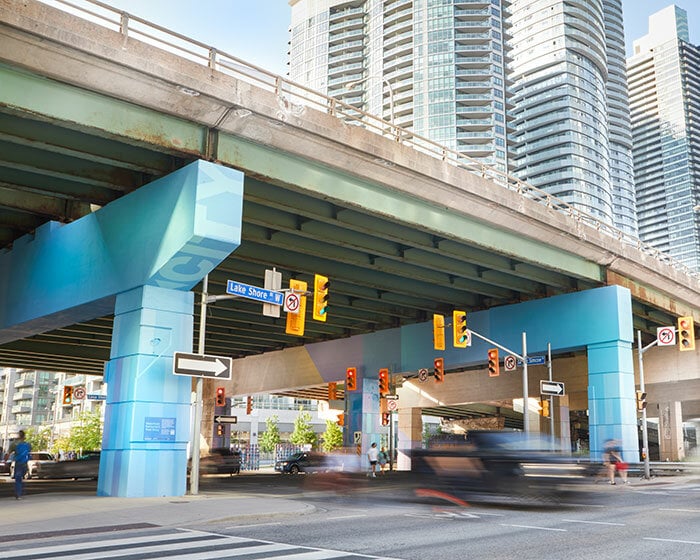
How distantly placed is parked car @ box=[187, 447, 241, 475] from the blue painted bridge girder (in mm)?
24066

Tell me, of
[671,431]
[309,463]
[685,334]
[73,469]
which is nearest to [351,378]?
[309,463]

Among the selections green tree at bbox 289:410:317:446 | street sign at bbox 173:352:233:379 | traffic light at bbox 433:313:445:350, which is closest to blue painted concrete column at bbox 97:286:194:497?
street sign at bbox 173:352:233:379

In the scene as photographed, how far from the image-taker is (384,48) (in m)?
159

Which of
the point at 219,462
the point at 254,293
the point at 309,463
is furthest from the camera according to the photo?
the point at 309,463

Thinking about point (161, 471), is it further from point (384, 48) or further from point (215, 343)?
point (384, 48)

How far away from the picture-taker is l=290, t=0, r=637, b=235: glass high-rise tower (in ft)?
491

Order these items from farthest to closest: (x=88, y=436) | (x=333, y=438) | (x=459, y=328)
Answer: (x=333, y=438)
(x=88, y=436)
(x=459, y=328)

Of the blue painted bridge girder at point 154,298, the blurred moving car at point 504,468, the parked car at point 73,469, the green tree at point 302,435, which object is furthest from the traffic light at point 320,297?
the green tree at point 302,435

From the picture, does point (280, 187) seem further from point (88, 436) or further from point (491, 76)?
point (491, 76)

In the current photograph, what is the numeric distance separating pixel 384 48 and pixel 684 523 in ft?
509

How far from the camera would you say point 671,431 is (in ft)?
189

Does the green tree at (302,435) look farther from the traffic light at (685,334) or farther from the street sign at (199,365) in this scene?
the street sign at (199,365)

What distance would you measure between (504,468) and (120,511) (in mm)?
8593

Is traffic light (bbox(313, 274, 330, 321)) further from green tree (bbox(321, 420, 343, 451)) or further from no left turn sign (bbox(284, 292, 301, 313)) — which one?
green tree (bbox(321, 420, 343, 451))
